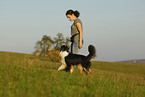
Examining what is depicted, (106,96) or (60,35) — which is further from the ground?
(60,35)

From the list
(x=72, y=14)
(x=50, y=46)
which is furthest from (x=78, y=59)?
(x=50, y=46)

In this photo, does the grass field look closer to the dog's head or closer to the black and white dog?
the black and white dog

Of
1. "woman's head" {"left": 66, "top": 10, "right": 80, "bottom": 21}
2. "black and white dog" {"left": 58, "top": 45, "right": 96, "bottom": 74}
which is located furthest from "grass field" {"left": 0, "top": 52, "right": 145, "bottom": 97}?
"woman's head" {"left": 66, "top": 10, "right": 80, "bottom": 21}

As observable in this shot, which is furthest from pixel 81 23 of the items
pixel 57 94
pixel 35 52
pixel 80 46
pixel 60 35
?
pixel 35 52

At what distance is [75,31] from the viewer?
8.14m

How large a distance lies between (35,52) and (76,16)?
19.3 m

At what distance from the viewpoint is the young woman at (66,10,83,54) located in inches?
314

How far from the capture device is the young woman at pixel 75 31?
26.2 feet

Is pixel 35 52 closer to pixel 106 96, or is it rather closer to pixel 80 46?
pixel 80 46

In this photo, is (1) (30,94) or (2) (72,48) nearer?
(1) (30,94)

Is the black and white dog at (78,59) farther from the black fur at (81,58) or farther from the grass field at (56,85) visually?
the grass field at (56,85)

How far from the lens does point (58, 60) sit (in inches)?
1067

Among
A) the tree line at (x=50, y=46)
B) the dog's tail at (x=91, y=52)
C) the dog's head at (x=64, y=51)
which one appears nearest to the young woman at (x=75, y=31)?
the dog's head at (x=64, y=51)

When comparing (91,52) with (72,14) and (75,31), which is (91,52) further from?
(72,14)
